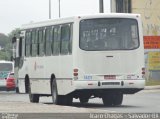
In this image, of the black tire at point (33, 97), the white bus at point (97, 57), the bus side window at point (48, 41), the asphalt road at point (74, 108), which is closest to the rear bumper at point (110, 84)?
the white bus at point (97, 57)

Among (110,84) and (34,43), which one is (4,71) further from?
(110,84)

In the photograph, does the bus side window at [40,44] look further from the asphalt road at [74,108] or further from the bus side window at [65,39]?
the bus side window at [65,39]

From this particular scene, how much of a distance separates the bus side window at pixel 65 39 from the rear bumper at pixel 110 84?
154 cm

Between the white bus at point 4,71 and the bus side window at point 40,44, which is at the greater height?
the bus side window at point 40,44

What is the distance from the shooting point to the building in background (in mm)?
61616

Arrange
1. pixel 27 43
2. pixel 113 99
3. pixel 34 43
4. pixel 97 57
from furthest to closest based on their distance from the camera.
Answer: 1. pixel 27 43
2. pixel 34 43
3. pixel 113 99
4. pixel 97 57

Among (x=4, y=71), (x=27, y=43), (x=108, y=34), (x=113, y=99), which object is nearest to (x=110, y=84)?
(x=108, y=34)

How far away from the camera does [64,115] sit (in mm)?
18438

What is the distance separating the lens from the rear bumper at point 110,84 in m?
26.3

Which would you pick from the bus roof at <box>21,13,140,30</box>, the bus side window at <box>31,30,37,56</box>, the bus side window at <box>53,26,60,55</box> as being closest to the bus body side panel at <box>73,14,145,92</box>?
the bus roof at <box>21,13,140,30</box>

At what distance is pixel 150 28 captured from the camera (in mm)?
65688

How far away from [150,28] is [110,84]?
130ft

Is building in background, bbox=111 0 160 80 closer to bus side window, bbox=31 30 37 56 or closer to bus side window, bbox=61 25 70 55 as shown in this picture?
bus side window, bbox=31 30 37 56

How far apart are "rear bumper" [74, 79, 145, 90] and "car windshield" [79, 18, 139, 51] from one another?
3.63 feet
